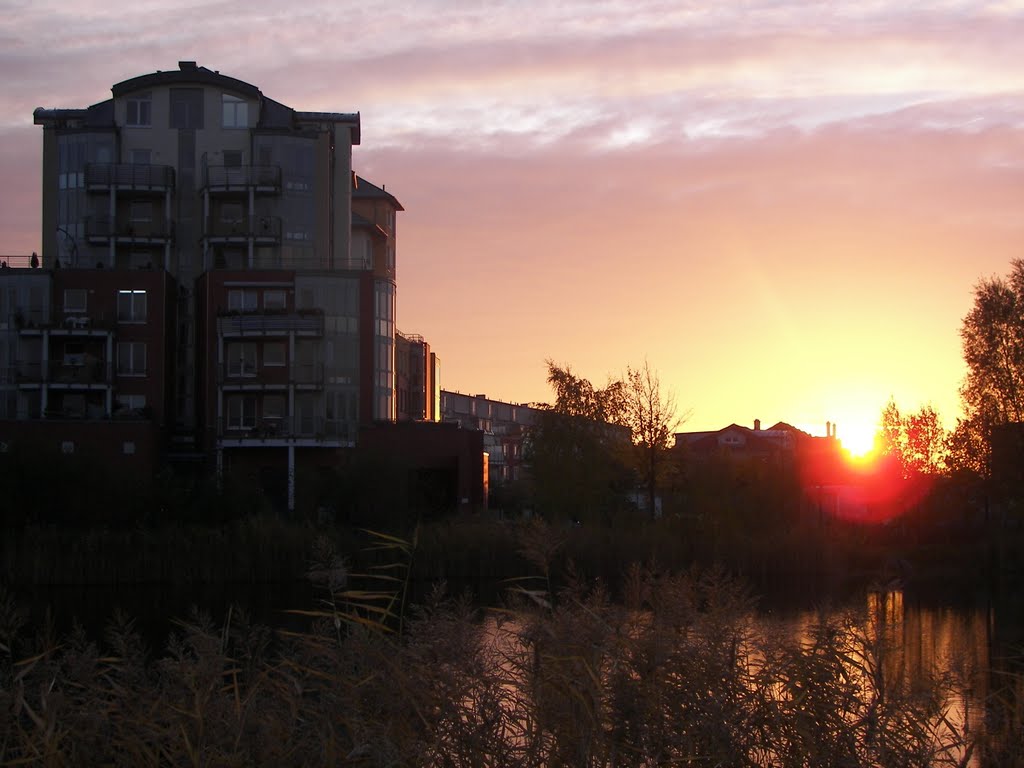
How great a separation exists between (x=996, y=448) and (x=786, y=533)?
1011 cm

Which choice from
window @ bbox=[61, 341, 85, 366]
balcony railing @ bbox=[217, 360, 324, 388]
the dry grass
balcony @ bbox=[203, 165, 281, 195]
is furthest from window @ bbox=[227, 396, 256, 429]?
the dry grass

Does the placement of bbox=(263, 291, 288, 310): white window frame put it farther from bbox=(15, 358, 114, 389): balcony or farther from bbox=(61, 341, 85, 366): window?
bbox=(61, 341, 85, 366): window

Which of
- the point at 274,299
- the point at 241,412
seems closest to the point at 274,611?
the point at 241,412

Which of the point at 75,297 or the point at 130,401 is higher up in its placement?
the point at 75,297

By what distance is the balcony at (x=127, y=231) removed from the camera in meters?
59.0

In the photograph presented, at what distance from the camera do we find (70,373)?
5512 cm

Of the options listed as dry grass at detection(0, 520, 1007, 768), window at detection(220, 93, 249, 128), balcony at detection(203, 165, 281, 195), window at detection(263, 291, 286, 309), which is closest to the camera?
dry grass at detection(0, 520, 1007, 768)

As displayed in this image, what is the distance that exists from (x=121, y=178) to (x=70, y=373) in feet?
33.1

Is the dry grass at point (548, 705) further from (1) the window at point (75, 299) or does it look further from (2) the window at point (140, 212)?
(2) the window at point (140, 212)

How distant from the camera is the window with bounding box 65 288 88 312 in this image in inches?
2192

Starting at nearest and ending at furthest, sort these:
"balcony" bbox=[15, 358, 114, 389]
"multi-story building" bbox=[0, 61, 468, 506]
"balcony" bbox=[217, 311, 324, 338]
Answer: "balcony" bbox=[15, 358, 114, 389], "multi-story building" bbox=[0, 61, 468, 506], "balcony" bbox=[217, 311, 324, 338]

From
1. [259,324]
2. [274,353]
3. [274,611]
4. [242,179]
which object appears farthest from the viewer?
[242,179]

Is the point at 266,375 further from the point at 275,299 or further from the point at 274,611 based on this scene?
the point at 274,611

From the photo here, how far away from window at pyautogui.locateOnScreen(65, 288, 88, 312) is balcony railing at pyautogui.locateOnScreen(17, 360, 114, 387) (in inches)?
Answer: 99.1
